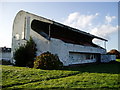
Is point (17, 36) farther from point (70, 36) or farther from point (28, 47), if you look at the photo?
point (70, 36)

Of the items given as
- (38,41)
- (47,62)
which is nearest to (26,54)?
(38,41)

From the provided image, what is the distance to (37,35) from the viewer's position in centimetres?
1827

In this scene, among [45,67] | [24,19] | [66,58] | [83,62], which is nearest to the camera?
[45,67]

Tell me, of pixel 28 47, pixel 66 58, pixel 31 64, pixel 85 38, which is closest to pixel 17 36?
pixel 28 47

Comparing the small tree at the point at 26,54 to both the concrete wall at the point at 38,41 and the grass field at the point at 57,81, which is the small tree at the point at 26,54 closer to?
the concrete wall at the point at 38,41

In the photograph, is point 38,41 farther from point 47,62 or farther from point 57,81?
point 57,81

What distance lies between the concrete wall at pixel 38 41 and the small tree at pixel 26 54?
2.34 ft

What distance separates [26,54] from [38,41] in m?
2.21


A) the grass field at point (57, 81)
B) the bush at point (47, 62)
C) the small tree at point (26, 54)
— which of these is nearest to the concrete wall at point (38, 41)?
the small tree at point (26, 54)

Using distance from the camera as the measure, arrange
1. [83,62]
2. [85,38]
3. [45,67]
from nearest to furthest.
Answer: [45,67]
[83,62]
[85,38]

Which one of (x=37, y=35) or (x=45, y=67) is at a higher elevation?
(x=37, y=35)

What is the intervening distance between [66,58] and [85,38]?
14.5 m

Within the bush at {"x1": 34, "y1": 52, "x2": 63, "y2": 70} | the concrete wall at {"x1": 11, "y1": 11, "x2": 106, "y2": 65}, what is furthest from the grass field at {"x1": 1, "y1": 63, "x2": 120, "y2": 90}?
the concrete wall at {"x1": 11, "y1": 11, "x2": 106, "y2": 65}

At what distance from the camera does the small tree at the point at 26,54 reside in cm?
1715
